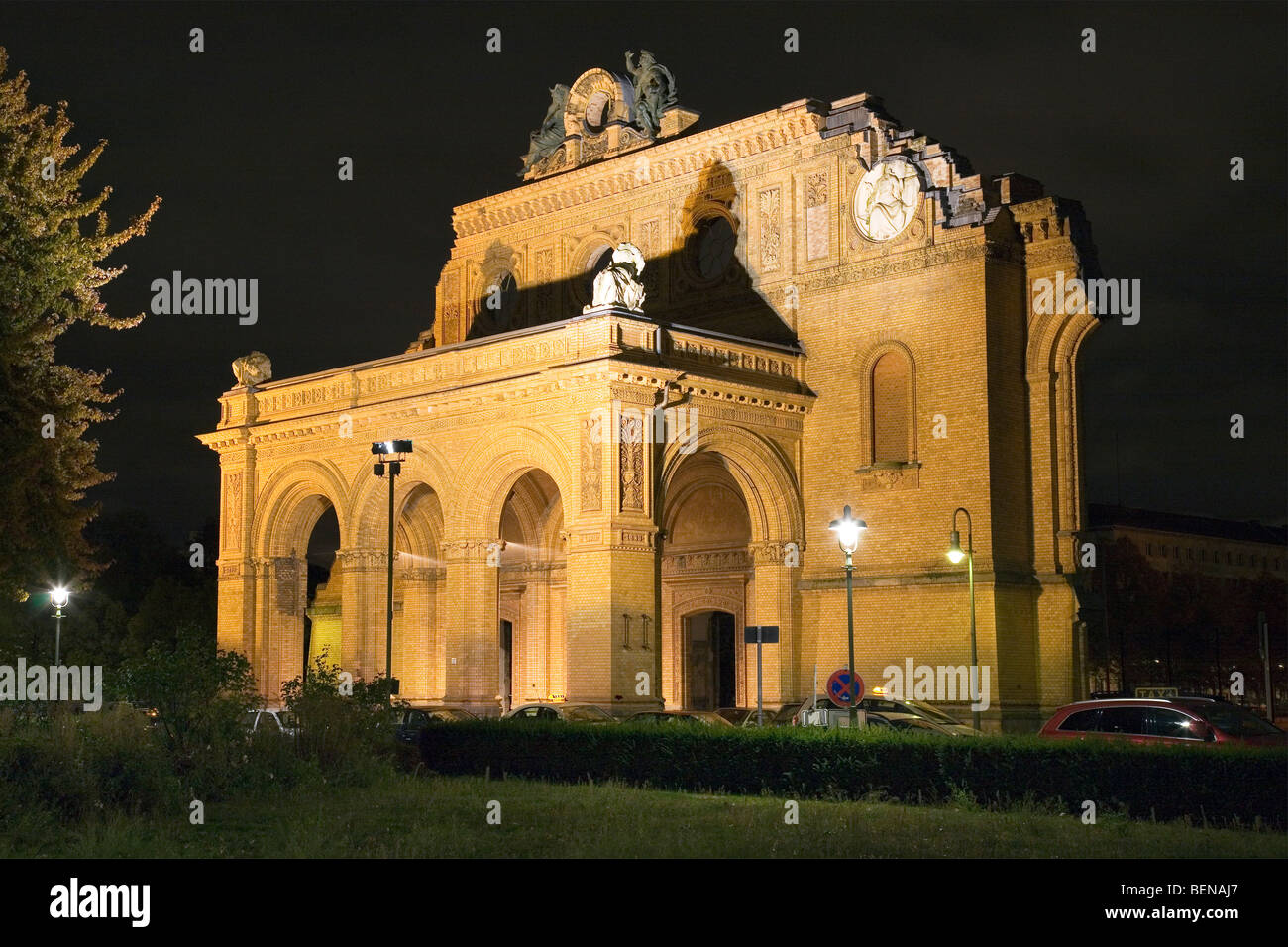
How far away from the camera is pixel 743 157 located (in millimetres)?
40094

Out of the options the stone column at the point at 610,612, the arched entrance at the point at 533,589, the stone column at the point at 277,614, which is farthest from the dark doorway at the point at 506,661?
the stone column at the point at 610,612

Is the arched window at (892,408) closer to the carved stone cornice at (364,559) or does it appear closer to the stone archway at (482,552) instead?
the stone archway at (482,552)

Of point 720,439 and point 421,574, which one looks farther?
point 421,574

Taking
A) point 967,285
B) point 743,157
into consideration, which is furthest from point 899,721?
point 743,157

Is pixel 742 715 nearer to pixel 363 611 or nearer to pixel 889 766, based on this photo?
pixel 363 611

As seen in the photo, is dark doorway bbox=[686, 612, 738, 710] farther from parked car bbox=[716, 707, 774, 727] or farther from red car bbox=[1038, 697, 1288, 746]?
red car bbox=[1038, 697, 1288, 746]

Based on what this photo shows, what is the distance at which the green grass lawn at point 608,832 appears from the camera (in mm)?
15539

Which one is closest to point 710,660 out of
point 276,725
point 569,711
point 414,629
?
point 414,629

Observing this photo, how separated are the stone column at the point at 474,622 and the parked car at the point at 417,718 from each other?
828 mm

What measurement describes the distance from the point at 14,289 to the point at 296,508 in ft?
70.3

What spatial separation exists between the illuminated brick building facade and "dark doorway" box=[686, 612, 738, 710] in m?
0.07

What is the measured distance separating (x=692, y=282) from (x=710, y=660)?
1031 centimetres

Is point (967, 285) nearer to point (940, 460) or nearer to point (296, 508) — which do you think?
point (940, 460)

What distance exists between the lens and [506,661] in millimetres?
45688
